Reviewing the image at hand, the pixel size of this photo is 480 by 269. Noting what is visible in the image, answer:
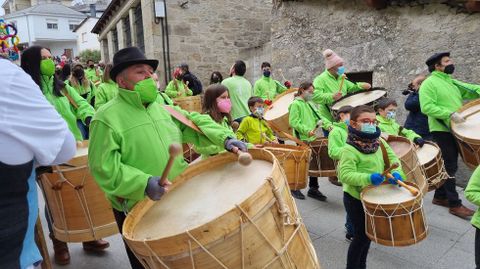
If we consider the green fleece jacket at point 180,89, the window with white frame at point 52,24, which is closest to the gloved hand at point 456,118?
the green fleece jacket at point 180,89

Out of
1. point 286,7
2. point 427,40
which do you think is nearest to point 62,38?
point 286,7

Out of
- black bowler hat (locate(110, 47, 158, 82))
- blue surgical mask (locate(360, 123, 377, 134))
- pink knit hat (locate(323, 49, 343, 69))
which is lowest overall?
blue surgical mask (locate(360, 123, 377, 134))

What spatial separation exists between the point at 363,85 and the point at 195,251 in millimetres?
4603

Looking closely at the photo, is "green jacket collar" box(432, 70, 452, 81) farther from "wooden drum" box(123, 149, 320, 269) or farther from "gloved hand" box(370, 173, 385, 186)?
"wooden drum" box(123, 149, 320, 269)

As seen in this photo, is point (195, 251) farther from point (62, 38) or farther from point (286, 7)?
point (62, 38)

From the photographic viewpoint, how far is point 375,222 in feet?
9.73

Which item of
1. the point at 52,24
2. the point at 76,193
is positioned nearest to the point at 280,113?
the point at 76,193

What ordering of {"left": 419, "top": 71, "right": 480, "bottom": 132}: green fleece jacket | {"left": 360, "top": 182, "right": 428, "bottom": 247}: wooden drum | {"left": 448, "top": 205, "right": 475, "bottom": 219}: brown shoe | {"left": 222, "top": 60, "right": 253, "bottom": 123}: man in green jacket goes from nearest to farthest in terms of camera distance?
1. {"left": 360, "top": 182, "right": 428, "bottom": 247}: wooden drum
2. {"left": 448, "top": 205, "right": 475, "bottom": 219}: brown shoe
3. {"left": 419, "top": 71, "right": 480, "bottom": 132}: green fleece jacket
4. {"left": 222, "top": 60, "right": 253, "bottom": 123}: man in green jacket

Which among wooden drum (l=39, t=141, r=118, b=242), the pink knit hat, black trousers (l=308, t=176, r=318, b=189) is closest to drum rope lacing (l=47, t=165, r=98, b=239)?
wooden drum (l=39, t=141, r=118, b=242)

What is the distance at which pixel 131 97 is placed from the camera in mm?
2391

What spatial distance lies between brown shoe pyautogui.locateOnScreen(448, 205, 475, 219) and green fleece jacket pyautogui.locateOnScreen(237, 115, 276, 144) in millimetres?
2381

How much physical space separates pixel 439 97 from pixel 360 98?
0.97 m

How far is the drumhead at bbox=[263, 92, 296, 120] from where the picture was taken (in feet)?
19.6

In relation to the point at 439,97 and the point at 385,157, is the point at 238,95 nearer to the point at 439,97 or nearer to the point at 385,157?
the point at 439,97
